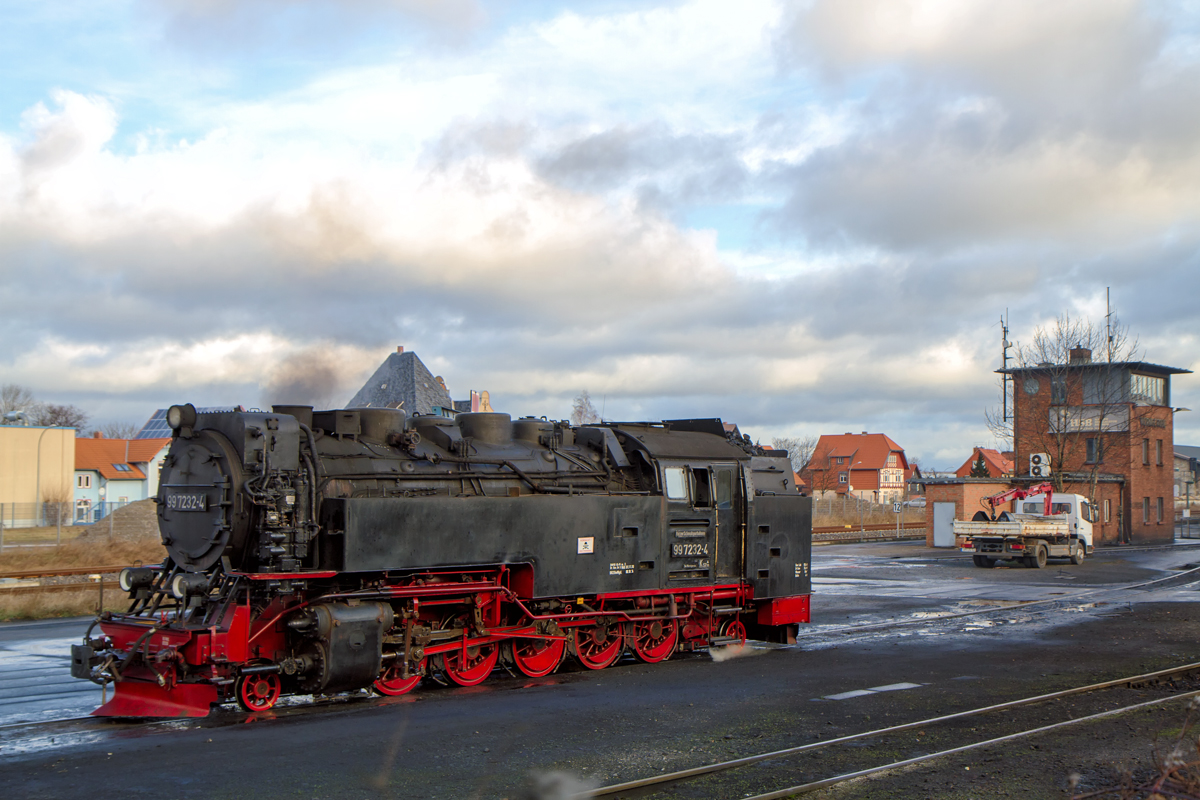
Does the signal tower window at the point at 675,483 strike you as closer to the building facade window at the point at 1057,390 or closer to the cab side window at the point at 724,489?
the cab side window at the point at 724,489

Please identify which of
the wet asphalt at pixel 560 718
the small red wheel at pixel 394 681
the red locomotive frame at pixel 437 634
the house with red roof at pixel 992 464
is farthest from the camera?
the house with red roof at pixel 992 464

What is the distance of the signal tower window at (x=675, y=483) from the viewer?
12969 millimetres

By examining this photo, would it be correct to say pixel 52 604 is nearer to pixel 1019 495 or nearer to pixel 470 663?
pixel 470 663

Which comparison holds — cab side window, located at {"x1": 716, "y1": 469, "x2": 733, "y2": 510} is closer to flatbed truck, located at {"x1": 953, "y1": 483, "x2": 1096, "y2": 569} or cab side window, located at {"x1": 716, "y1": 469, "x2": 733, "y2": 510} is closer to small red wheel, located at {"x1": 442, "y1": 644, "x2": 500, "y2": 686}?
small red wheel, located at {"x1": 442, "y1": 644, "x2": 500, "y2": 686}

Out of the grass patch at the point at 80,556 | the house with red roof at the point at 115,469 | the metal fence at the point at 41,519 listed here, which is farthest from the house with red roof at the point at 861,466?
the grass patch at the point at 80,556

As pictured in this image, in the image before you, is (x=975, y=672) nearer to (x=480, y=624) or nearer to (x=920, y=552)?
(x=480, y=624)

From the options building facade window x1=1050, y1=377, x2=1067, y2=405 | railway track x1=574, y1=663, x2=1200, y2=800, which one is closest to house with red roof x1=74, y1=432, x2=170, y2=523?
building facade window x1=1050, y1=377, x2=1067, y2=405

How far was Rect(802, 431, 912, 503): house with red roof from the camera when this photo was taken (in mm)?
99625

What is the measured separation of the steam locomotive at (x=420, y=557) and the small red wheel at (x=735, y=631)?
1.2 inches

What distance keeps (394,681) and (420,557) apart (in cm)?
127

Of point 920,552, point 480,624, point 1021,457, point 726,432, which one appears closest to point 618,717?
point 480,624

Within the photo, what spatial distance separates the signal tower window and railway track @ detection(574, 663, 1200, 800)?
4602 mm

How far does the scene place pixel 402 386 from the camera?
2522 centimetres

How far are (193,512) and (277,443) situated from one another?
1160mm
